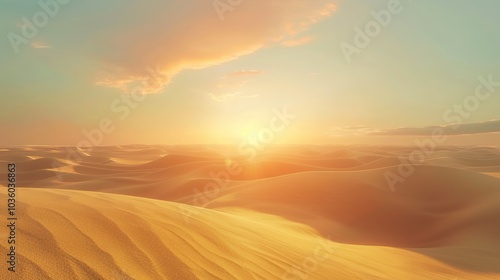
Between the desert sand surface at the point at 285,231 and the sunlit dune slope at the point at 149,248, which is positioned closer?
the sunlit dune slope at the point at 149,248

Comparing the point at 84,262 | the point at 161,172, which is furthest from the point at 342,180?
the point at 161,172

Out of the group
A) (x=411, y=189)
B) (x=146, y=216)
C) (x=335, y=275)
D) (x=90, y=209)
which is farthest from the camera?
(x=411, y=189)

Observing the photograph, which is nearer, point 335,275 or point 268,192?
point 335,275

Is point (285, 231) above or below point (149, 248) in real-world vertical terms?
above

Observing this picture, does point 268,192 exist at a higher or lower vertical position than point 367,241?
higher

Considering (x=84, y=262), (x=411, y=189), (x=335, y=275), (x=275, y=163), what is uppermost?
(x=275, y=163)

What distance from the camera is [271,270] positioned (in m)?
3.95

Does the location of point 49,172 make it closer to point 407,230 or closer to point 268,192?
point 268,192

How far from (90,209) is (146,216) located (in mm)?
664

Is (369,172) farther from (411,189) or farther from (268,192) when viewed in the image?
(268,192)

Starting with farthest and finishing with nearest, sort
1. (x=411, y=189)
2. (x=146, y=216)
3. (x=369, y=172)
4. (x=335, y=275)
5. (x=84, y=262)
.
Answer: (x=369, y=172), (x=411, y=189), (x=335, y=275), (x=146, y=216), (x=84, y=262)

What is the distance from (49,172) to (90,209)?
108ft

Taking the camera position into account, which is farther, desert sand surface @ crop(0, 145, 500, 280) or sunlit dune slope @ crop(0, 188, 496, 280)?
desert sand surface @ crop(0, 145, 500, 280)

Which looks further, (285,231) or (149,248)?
(285,231)
